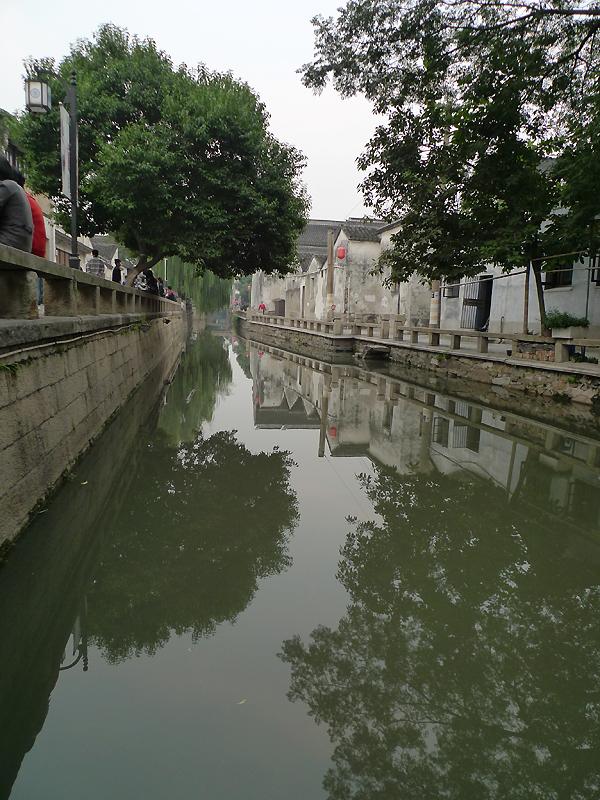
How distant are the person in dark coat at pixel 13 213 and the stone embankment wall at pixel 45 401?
2.24 ft

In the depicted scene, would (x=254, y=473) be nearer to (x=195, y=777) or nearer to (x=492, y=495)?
(x=492, y=495)

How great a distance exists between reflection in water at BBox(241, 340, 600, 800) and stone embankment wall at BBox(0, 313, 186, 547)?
2033 mm

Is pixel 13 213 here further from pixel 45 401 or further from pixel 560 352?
pixel 560 352

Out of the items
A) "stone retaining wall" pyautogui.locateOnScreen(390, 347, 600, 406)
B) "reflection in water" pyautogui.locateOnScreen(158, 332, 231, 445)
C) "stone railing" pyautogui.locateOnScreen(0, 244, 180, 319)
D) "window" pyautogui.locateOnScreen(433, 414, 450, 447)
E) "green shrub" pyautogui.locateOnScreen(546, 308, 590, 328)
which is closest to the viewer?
"stone railing" pyautogui.locateOnScreen(0, 244, 180, 319)

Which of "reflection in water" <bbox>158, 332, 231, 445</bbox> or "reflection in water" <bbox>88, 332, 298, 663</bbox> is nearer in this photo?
"reflection in water" <bbox>88, 332, 298, 663</bbox>

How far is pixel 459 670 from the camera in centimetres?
254

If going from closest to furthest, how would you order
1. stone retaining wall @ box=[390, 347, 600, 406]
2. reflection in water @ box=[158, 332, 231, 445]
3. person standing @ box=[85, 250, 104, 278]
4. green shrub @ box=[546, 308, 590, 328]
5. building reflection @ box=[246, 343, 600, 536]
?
building reflection @ box=[246, 343, 600, 536], reflection in water @ box=[158, 332, 231, 445], stone retaining wall @ box=[390, 347, 600, 406], green shrub @ box=[546, 308, 590, 328], person standing @ box=[85, 250, 104, 278]

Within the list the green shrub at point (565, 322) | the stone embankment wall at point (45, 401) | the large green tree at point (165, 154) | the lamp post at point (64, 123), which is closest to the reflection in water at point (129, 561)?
the stone embankment wall at point (45, 401)

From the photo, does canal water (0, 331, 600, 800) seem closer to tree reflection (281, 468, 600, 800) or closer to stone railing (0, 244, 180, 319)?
tree reflection (281, 468, 600, 800)

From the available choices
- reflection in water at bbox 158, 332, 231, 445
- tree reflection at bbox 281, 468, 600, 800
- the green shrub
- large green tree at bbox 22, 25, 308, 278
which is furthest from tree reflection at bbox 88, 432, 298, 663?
large green tree at bbox 22, 25, 308, 278

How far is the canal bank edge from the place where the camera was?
916 centimetres

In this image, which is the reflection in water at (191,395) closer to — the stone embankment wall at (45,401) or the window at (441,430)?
the stone embankment wall at (45,401)

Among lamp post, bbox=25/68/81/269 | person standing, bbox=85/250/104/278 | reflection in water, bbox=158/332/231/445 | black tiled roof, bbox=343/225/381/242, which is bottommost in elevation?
reflection in water, bbox=158/332/231/445

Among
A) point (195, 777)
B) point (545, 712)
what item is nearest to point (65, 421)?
point (195, 777)
